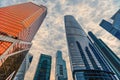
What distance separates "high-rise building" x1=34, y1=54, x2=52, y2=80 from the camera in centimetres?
13926

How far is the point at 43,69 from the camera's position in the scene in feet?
484

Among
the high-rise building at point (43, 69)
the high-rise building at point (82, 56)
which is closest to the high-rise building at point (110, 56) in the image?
the high-rise building at point (82, 56)

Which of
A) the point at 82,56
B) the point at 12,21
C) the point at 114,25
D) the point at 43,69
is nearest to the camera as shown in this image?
the point at 12,21

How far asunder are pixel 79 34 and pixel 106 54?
3337cm

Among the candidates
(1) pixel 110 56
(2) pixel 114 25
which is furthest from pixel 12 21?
(2) pixel 114 25

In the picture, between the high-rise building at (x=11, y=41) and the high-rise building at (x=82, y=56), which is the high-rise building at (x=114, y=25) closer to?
the high-rise building at (x=82, y=56)

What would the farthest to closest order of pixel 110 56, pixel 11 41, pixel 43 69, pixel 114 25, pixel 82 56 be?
pixel 114 25 → pixel 110 56 → pixel 43 69 → pixel 82 56 → pixel 11 41

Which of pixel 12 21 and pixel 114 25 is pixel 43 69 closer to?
pixel 114 25

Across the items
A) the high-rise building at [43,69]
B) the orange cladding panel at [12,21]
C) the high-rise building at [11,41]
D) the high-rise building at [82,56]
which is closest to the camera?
the high-rise building at [11,41]

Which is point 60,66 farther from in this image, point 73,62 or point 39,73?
point 73,62

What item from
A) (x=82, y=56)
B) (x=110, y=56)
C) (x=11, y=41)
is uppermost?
(x=110, y=56)

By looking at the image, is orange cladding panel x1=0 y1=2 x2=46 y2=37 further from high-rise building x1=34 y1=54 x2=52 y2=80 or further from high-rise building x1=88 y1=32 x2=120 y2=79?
high-rise building x1=88 y1=32 x2=120 y2=79

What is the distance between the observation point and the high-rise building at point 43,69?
457 ft

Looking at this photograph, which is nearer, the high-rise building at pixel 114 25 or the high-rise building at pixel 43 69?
the high-rise building at pixel 43 69
